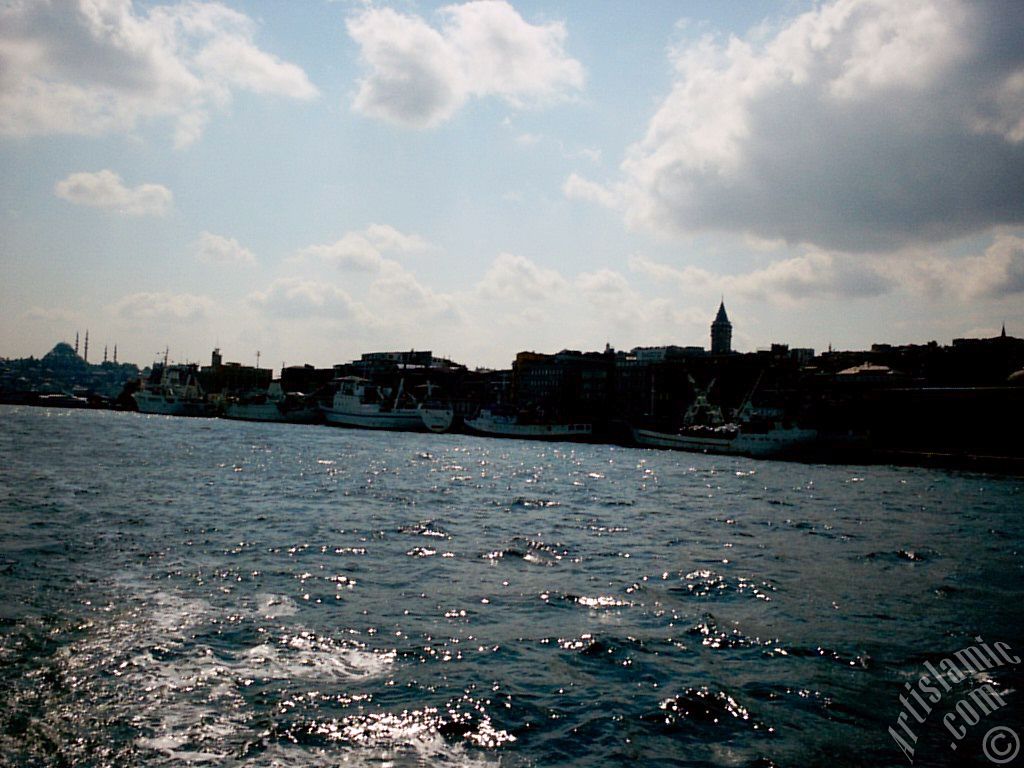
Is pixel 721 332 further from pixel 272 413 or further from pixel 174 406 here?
pixel 174 406

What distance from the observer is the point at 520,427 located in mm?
109938

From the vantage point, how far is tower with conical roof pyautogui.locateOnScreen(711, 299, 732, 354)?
640 ft

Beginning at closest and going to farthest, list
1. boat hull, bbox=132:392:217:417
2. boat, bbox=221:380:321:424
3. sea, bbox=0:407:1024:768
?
sea, bbox=0:407:1024:768 < boat, bbox=221:380:321:424 < boat hull, bbox=132:392:217:417

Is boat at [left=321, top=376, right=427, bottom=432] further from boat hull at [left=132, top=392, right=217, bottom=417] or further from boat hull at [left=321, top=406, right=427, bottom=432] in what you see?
boat hull at [left=132, top=392, right=217, bottom=417]

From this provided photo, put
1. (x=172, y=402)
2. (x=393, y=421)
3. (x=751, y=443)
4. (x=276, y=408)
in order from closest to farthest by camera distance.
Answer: (x=751, y=443), (x=393, y=421), (x=276, y=408), (x=172, y=402)

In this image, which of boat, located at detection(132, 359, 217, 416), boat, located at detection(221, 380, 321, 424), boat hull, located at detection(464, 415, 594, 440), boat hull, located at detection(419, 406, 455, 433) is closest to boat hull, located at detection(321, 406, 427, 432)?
boat hull, located at detection(419, 406, 455, 433)

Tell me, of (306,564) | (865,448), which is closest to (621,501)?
(306,564)

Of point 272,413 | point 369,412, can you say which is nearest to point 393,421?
point 369,412

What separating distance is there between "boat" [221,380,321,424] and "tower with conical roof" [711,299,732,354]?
109 meters

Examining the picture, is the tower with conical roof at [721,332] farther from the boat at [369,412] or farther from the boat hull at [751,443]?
the boat hull at [751,443]

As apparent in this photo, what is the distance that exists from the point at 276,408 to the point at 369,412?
27.9 meters

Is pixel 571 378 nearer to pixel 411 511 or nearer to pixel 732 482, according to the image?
pixel 732 482

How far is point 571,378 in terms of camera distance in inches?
5832

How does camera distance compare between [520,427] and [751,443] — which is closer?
[751,443]
